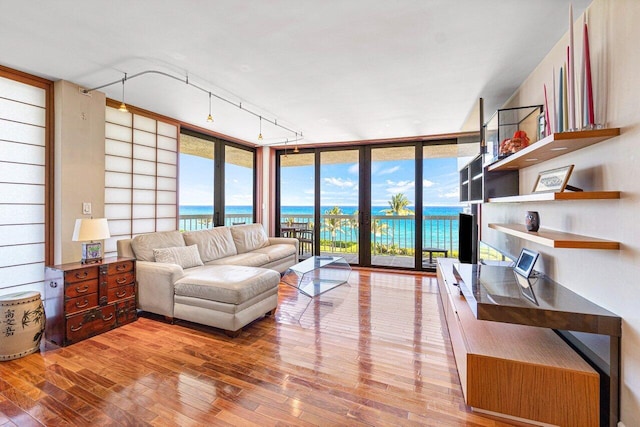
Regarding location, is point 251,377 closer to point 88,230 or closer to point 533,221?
point 88,230

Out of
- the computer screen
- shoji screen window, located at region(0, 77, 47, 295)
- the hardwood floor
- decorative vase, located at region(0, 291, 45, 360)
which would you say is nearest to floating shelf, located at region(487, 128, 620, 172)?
the computer screen

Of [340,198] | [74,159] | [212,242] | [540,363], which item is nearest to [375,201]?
[340,198]

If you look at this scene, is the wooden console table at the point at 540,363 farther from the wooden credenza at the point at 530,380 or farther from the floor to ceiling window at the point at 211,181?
the floor to ceiling window at the point at 211,181

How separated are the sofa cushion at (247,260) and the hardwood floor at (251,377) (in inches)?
44.3

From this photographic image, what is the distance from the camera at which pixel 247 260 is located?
414cm

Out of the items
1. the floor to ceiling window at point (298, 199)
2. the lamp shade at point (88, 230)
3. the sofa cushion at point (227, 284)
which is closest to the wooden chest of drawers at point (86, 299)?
the lamp shade at point (88, 230)

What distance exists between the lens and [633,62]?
4.55 feet

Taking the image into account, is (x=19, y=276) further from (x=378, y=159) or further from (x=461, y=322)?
(x=378, y=159)

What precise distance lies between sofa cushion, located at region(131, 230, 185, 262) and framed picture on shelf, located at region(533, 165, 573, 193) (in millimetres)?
3829

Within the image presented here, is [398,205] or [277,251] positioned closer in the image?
[277,251]

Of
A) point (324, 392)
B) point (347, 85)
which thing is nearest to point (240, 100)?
point (347, 85)

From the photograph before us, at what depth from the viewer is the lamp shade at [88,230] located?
2.75 m

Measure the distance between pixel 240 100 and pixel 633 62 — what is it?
3.25m

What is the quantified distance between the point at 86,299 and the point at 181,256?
3.40ft
